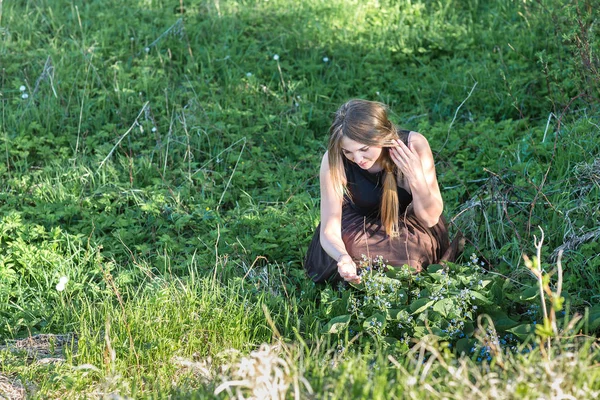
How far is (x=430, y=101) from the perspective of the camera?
6.47 m

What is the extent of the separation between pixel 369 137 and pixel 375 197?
48 cm

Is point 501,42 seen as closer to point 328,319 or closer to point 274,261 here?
point 274,261

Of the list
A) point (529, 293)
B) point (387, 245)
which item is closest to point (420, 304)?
point (529, 293)

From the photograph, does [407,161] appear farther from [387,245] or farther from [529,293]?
[529,293]

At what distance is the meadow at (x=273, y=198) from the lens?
3348 mm

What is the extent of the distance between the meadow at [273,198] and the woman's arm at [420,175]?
0.31 m

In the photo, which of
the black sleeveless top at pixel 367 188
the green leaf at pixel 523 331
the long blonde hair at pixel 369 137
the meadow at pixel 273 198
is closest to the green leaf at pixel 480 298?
the meadow at pixel 273 198

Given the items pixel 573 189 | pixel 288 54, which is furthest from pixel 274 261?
pixel 288 54

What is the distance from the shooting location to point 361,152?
399cm

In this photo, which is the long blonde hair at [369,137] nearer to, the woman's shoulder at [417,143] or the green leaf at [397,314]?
the woman's shoulder at [417,143]

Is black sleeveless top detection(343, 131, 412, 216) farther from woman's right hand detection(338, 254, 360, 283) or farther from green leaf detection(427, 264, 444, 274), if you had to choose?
woman's right hand detection(338, 254, 360, 283)

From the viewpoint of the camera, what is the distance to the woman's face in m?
3.97

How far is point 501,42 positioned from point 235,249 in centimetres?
336

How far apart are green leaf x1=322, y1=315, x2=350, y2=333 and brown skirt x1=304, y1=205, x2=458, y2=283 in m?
0.60
